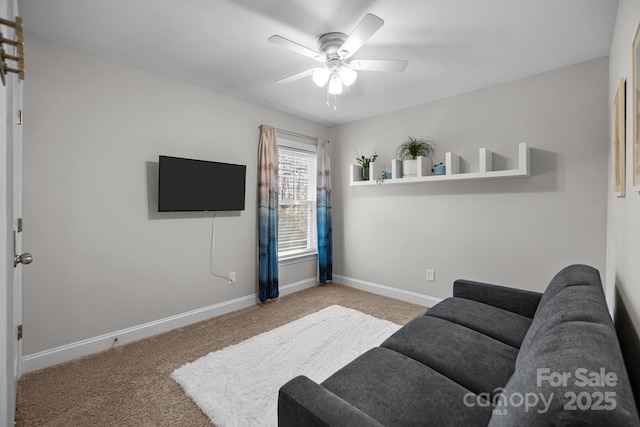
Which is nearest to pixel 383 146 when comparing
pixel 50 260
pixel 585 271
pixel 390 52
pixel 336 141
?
pixel 336 141

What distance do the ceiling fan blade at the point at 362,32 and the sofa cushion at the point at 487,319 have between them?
187cm

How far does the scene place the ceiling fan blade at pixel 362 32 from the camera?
1.69 metres

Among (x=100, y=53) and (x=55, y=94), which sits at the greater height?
(x=100, y=53)

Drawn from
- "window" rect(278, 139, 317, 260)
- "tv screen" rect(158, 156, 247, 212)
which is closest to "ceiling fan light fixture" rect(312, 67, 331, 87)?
"tv screen" rect(158, 156, 247, 212)

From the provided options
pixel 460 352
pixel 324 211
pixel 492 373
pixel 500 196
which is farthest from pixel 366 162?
pixel 492 373

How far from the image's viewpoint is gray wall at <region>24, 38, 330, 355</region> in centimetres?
225

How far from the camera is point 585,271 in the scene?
5.22ft

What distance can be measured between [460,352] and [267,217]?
105 inches

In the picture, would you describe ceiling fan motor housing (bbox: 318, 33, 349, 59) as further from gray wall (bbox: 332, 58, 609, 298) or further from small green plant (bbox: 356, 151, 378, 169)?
small green plant (bbox: 356, 151, 378, 169)

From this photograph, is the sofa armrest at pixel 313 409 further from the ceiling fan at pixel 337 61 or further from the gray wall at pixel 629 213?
the ceiling fan at pixel 337 61

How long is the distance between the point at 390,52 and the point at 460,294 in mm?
2064

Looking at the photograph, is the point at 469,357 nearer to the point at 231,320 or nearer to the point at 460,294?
the point at 460,294

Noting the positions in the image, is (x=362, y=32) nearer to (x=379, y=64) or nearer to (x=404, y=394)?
(x=379, y=64)

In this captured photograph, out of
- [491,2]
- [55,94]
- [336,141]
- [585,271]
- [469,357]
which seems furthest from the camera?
[336,141]
